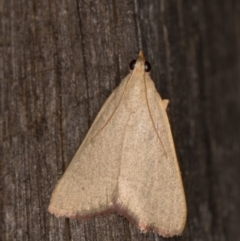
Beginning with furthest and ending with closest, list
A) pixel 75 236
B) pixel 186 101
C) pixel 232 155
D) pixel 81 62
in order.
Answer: pixel 232 155, pixel 186 101, pixel 81 62, pixel 75 236

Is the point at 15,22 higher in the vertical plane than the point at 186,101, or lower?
higher

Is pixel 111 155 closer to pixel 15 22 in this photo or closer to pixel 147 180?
pixel 147 180

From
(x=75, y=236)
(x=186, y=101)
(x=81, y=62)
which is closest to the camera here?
(x=75, y=236)

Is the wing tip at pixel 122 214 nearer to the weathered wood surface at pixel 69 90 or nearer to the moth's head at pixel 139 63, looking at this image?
the weathered wood surface at pixel 69 90

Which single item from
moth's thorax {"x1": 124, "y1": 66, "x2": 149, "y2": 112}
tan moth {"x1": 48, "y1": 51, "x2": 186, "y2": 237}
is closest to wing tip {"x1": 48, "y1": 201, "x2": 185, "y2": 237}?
tan moth {"x1": 48, "y1": 51, "x2": 186, "y2": 237}

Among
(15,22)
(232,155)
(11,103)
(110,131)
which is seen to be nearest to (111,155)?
(110,131)

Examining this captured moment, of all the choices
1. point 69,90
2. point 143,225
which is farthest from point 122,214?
point 69,90
